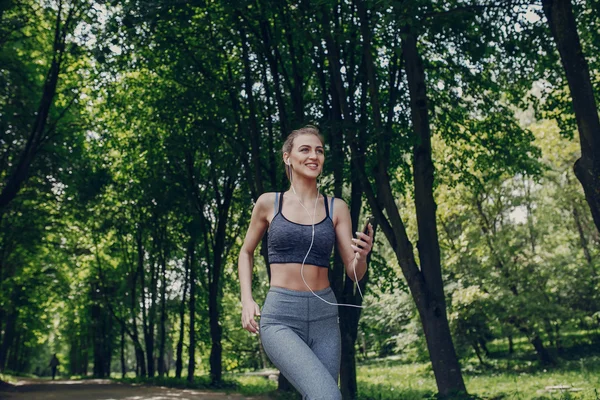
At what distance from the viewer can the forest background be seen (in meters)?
10.4

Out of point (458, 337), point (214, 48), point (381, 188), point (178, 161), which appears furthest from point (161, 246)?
point (381, 188)

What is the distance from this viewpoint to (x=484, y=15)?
11805mm

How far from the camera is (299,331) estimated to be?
3.56 metres

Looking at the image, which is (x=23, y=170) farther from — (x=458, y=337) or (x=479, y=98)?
(x=458, y=337)

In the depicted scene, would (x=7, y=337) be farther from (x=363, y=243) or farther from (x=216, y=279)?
(x=363, y=243)

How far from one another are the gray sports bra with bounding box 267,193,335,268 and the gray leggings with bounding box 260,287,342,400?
163 mm

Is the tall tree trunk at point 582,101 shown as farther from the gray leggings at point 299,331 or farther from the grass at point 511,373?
the grass at point 511,373

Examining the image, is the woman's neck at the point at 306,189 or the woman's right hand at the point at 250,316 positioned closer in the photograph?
the woman's right hand at the point at 250,316

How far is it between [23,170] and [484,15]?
34.9 feet

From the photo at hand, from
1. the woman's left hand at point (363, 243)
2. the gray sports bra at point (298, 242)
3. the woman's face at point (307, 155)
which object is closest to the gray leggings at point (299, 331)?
the gray sports bra at point (298, 242)

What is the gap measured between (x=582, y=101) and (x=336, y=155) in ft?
10.8

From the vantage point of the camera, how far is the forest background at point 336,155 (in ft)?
34.2

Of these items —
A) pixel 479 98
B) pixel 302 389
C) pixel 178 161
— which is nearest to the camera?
pixel 302 389

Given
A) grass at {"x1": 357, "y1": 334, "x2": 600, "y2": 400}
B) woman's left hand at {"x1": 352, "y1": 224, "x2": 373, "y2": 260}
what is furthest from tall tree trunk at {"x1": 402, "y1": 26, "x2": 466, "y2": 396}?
grass at {"x1": 357, "y1": 334, "x2": 600, "y2": 400}
